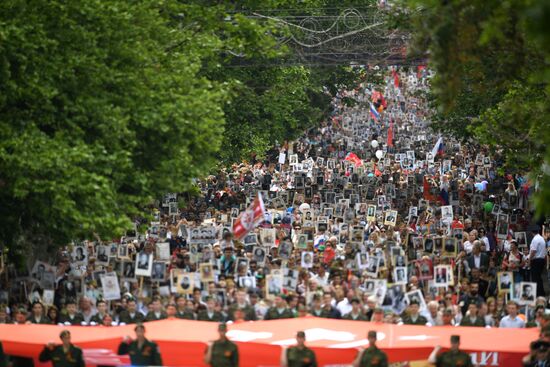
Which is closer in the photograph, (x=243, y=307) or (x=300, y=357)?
(x=300, y=357)

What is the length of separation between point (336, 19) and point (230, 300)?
52.4ft

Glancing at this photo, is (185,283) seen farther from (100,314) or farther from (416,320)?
(416,320)

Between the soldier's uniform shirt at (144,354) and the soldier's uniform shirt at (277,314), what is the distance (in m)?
3.01

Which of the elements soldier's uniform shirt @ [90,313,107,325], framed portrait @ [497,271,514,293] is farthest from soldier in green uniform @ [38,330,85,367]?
framed portrait @ [497,271,514,293]

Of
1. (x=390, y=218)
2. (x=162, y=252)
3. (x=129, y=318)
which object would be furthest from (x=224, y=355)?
(x=390, y=218)

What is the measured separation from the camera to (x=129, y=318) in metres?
24.4

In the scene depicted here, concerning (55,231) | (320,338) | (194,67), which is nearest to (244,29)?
(194,67)

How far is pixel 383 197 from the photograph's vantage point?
45.2 meters

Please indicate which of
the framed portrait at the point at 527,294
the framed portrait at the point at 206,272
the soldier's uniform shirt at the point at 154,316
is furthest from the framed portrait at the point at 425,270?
the soldier's uniform shirt at the point at 154,316

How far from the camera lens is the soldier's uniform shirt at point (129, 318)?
24.3 m

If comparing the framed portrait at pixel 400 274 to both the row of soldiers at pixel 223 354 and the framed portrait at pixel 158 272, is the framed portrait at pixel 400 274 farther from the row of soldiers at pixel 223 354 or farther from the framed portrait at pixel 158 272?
the row of soldiers at pixel 223 354

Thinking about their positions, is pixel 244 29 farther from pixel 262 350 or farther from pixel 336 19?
pixel 262 350

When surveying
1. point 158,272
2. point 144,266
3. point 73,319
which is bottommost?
point 73,319

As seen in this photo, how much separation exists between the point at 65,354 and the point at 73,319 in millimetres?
3255
